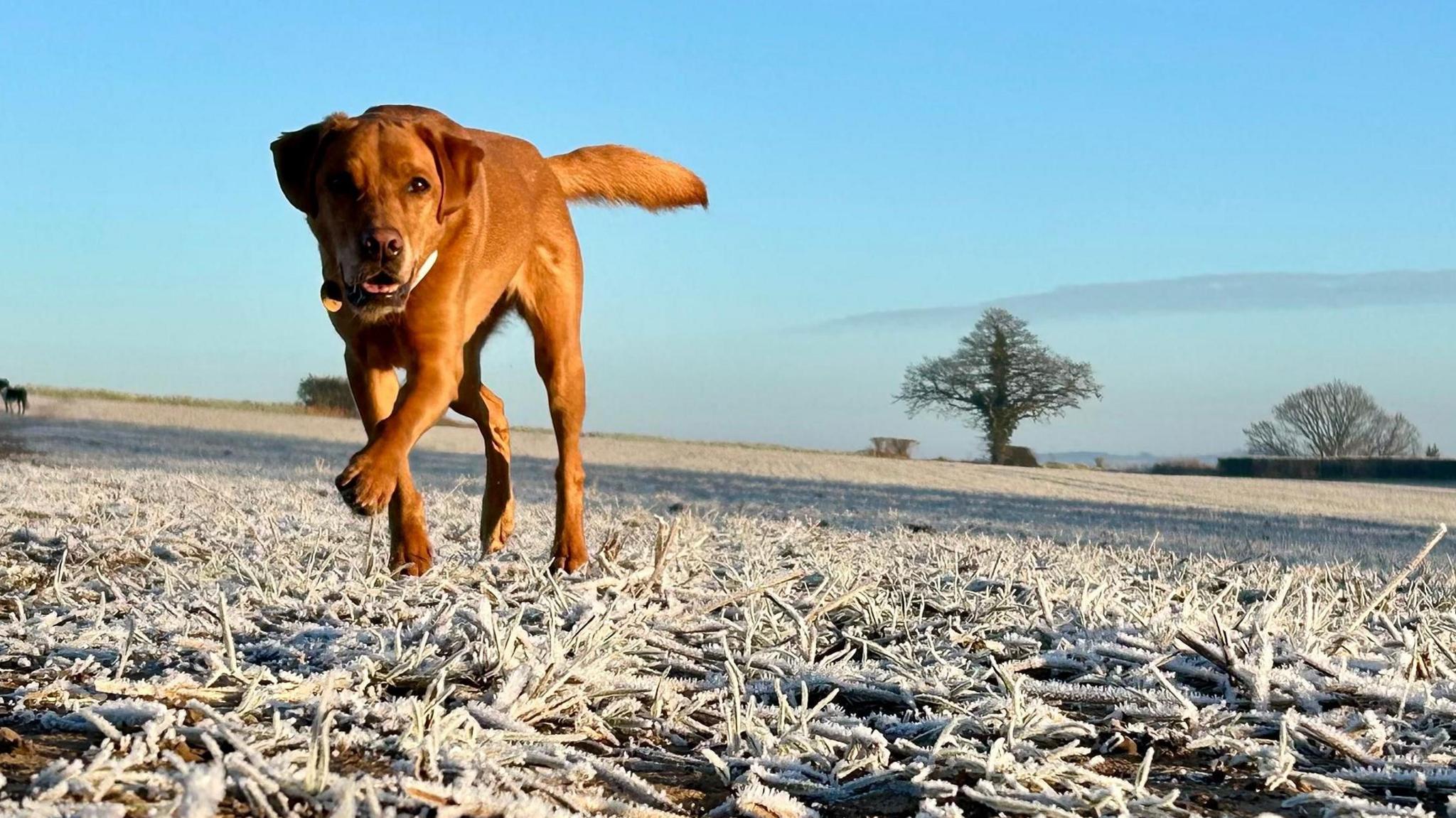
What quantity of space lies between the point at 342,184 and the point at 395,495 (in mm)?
1083

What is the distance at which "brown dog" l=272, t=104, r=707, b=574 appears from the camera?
12.9 ft

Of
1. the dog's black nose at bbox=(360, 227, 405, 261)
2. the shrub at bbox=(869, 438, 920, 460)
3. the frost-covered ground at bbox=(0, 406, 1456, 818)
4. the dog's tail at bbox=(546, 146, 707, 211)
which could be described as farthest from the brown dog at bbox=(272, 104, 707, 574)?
the shrub at bbox=(869, 438, 920, 460)

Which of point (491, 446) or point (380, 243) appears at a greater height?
point (380, 243)

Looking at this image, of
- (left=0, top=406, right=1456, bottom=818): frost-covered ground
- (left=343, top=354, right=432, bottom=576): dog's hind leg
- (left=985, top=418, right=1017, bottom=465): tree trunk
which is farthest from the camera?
(left=985, top=418, right=1017, bottom=465): tree trunk

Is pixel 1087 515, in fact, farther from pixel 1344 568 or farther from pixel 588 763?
pixel 588 763

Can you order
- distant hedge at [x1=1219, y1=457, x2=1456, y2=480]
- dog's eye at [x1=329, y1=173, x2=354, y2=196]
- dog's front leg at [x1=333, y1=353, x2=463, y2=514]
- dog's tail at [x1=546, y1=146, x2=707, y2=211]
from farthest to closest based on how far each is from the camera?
distant hedge at [x1=1219, y1=457, x2=1456, y2=480] → dog's tail at [x1=546, y1=146, x2=707, y2=211] → dog's eye at [x1=329, y1=173, x2=354, y2=196] → dog's front leg at [x1=333, y1=353, x2=463, y2=514]

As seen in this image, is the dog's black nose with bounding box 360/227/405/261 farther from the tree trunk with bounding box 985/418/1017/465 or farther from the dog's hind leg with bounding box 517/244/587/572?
the tree trunk with bounding box 985/418/1017/465

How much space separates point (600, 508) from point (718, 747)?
680 cm

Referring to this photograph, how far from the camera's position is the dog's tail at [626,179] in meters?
5.91

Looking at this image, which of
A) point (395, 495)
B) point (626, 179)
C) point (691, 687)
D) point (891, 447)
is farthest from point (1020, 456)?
point (691, 687)

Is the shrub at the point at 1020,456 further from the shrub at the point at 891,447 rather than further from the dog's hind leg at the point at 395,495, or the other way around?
the dog's hind leg at the point at 395,495

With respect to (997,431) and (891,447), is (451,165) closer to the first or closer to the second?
(891,447)

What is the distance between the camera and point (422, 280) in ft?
13.8

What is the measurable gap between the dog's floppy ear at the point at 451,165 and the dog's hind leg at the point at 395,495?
2.08ft
